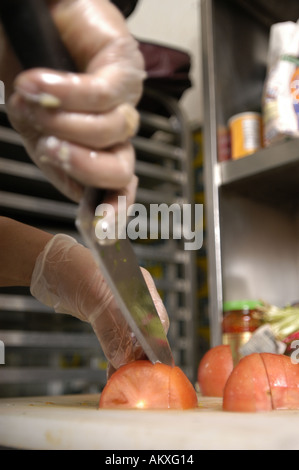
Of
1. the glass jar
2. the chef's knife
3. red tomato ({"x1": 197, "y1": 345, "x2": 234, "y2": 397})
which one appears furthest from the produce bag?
the chef's knife

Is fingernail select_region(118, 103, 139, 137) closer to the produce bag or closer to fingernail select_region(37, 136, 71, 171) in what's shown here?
fingernail select_region(37, 136, 71, 171)

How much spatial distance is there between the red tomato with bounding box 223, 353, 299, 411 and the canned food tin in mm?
723

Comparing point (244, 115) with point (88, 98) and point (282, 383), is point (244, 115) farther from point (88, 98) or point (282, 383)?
point (88, 98)

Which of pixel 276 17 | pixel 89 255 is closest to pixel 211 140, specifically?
pixel 276 17

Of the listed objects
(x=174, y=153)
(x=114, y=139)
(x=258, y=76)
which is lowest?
(x=114, y=139)

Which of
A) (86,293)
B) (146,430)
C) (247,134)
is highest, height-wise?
(247,134)

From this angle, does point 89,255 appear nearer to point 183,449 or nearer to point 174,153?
point 183,449

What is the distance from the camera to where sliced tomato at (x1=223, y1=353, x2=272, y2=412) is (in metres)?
0.56

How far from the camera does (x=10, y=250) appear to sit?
0.74 meters

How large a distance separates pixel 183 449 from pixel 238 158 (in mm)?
918

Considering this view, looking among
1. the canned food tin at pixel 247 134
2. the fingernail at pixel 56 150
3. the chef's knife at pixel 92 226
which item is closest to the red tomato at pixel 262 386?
the chef's knife at pixel 92 226

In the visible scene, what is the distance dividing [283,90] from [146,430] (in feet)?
3.03

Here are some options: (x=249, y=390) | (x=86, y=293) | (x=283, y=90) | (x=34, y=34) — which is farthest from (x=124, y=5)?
(x=283, y=90)

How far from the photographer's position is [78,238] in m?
1.45
